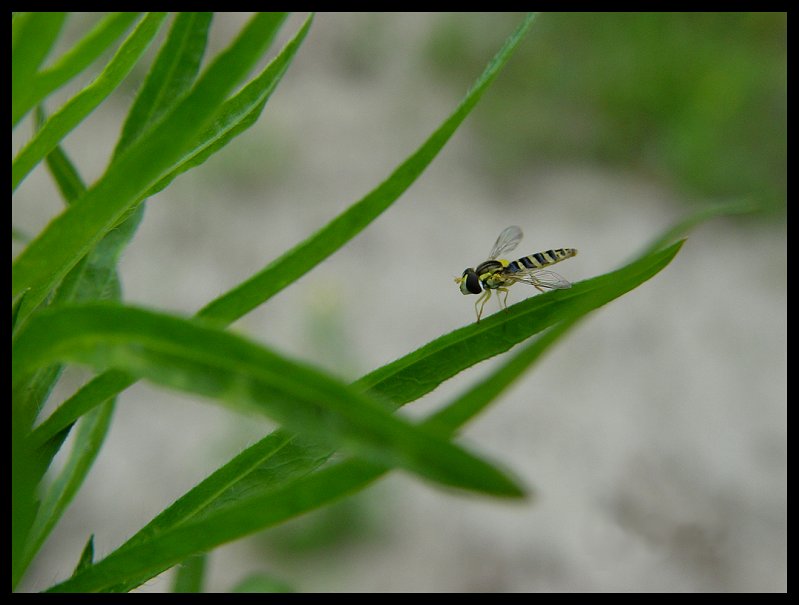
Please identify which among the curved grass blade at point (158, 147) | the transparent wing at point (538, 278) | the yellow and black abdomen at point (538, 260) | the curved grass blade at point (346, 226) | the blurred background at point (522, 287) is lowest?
the curved grass blade at point (158, 147)

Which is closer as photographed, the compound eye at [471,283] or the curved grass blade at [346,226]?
the curved grass blade at [346,226]

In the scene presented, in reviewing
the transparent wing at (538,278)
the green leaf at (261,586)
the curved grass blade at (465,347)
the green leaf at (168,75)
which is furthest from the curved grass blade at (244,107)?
the green leaf at (261,586)

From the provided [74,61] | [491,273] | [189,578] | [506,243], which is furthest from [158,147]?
[506,243]

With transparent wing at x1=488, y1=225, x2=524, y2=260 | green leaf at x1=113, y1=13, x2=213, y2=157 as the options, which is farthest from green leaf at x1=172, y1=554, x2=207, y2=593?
transparent wing at x1=488, y1=225, x2=524, y2=260

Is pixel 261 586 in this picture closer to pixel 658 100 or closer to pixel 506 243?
pixel 506 243

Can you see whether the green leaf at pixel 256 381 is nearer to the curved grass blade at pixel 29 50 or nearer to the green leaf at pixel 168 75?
the curved grass blade at pixel 29 50

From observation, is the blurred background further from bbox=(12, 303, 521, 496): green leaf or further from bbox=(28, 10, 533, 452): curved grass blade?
bbox=(12, 303, 521, 496): green leaf

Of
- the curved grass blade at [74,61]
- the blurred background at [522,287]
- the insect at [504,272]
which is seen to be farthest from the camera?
the blurred background at [522,287]
